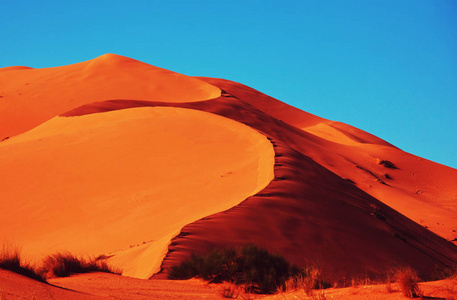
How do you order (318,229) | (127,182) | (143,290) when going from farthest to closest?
(127,182) → (318,229) → (143,290)

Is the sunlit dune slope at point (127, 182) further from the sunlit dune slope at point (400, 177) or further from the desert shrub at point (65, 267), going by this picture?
the sunlit dune slope at point (400, 177)

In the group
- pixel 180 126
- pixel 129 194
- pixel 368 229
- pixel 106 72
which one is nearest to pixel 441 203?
pixel 180 126

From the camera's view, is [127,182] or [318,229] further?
[127,182]

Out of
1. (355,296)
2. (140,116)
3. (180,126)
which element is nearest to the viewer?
(355,296)

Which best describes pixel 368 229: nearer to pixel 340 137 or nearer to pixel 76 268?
pixel 76 268

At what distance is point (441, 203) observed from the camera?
34.8 meters

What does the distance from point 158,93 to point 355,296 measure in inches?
1438

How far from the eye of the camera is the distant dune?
44.4 ft

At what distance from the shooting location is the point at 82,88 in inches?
1781

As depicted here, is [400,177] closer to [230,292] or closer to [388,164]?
[388,164]

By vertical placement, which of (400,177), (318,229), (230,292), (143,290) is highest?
(400,177)

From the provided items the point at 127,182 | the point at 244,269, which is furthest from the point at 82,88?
the point at 244,269

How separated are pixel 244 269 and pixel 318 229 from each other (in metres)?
5.36

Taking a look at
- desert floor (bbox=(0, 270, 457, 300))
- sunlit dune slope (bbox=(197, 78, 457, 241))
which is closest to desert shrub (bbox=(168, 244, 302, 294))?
desert floor (bbox=(0, 270, 457, 300))
